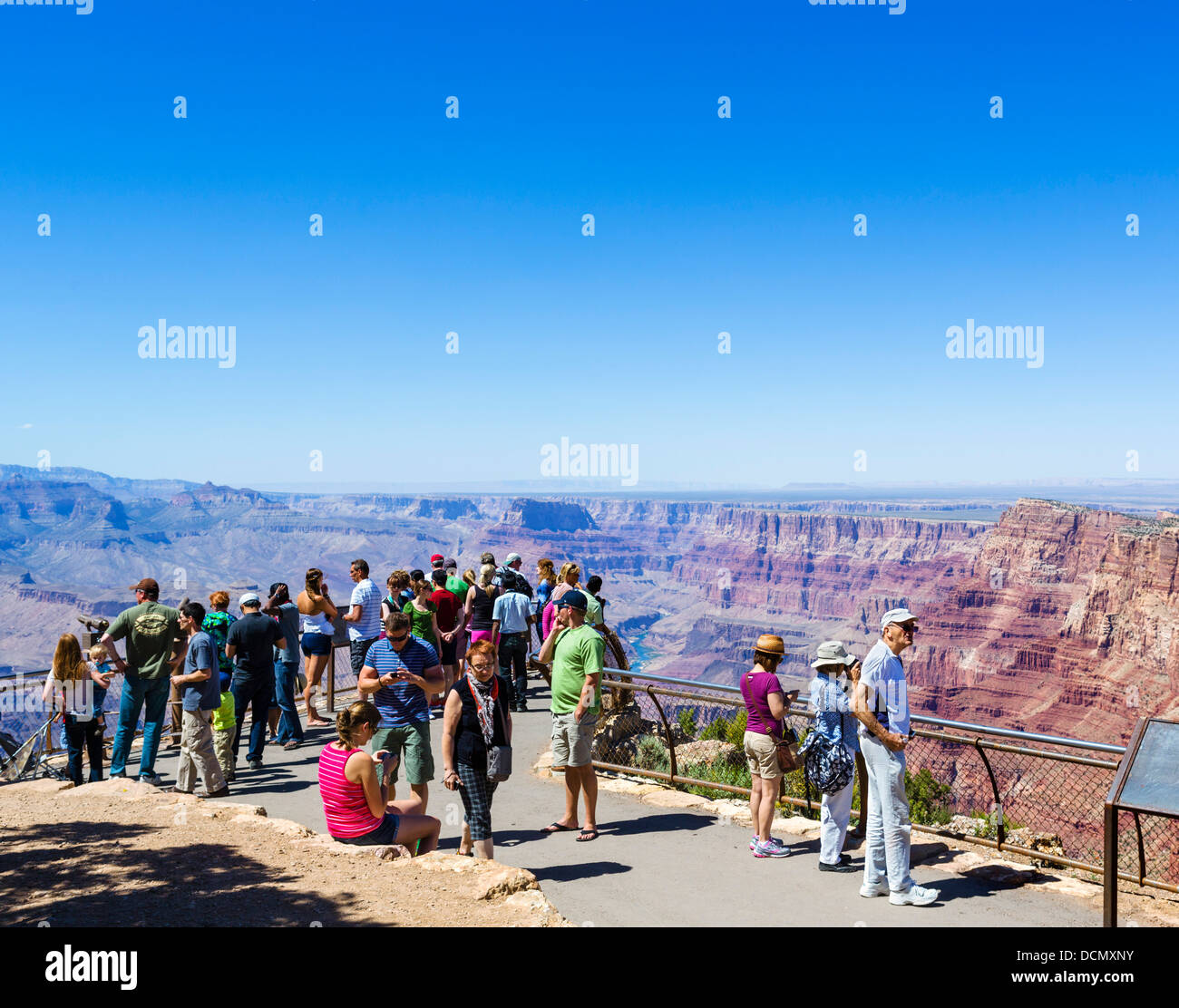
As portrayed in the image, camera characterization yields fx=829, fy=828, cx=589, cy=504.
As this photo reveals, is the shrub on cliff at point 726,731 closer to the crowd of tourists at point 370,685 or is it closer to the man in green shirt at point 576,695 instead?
the crowd of tourists at point 370,685

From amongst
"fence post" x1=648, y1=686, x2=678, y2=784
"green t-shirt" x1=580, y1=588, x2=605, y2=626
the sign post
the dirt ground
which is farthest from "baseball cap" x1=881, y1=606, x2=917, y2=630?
Answer: "green t-shirt" x1=580, y1=588, x2=605, y2=626

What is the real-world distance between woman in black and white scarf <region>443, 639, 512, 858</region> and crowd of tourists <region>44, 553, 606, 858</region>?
0.01m

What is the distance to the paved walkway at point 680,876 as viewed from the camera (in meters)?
5.79

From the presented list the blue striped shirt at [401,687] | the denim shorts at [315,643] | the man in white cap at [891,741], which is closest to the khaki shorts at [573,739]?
the blue striped shirt at [401,687]

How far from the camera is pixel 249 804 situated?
27.5 feet

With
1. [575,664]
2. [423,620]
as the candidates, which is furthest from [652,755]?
[575,664]

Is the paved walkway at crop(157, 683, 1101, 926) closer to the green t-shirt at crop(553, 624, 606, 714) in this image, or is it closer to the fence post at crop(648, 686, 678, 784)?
the fence post at crop(648, 686, 678, 784)

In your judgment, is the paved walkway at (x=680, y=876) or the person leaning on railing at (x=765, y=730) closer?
the paved walkway at (x=680, y=876)

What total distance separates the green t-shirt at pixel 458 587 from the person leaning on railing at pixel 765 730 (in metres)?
5.69

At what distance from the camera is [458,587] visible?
1209 centimetres

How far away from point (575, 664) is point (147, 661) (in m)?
4.81

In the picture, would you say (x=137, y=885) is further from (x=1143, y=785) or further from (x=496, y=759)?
(x=1143, y=785)
